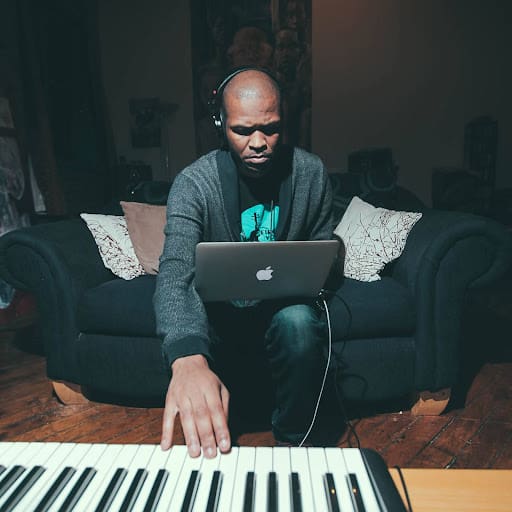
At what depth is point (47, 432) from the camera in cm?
171

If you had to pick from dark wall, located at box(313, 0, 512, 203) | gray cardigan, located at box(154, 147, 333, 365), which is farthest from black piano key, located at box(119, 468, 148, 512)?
dark wall, located at box(313, 0, 512, 203)

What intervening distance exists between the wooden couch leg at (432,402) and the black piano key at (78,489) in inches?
60.4

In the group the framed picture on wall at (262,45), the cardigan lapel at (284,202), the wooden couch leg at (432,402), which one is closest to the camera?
the cardigan lapel at (284,202)

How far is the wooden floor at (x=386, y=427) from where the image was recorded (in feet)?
5.10

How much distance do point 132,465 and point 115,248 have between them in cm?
162

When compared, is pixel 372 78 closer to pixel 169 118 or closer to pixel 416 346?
pixel 169 118

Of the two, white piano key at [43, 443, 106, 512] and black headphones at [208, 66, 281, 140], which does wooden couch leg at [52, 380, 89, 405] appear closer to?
black headphones at [208, 66, 281, 140]

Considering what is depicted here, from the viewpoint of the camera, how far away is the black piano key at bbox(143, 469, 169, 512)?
520 mm

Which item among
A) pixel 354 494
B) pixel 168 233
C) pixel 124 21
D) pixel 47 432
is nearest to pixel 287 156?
pixel 168 233

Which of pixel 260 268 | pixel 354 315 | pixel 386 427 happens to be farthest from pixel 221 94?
pixel 386 427

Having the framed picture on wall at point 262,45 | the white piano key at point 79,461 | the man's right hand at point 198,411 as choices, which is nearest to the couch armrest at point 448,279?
the man's right hand at point 198,411

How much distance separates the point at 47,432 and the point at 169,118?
3.20 meters

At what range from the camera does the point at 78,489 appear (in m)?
0.55

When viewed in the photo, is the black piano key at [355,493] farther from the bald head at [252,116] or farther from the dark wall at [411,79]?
the dark wall at [411,79]
